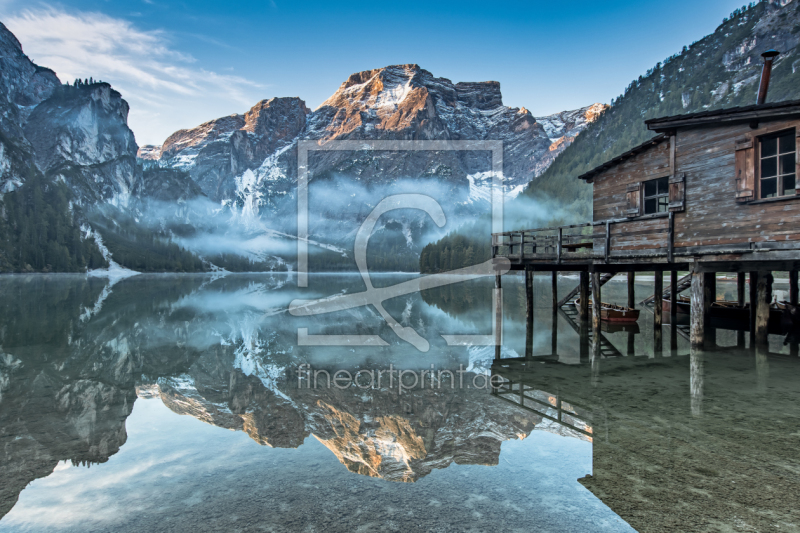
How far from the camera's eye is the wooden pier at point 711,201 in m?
14.4

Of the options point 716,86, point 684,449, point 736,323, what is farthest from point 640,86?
point 684,449

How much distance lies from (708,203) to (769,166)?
9.74ft

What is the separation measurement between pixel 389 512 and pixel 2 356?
19.4 m

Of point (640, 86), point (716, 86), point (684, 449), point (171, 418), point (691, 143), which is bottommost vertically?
point (171, 418)

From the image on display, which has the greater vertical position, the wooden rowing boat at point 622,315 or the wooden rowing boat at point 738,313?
the wooden rowing boat at point 738,313

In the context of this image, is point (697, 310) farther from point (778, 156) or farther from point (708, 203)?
point (778, 156)

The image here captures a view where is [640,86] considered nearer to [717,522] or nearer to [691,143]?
[691,143]

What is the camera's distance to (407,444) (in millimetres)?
9164

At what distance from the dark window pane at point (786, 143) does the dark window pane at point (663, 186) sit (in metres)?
4.00

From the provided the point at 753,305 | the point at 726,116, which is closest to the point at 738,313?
the point at 753,305

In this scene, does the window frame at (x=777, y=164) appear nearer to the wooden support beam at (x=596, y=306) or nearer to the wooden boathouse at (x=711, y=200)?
the wooden boathouse at (x=711, y=200)

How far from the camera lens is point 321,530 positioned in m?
5.95

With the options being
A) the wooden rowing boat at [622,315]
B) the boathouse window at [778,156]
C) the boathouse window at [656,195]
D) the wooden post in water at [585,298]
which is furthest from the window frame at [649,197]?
the wooden rowing boat at [622,315]

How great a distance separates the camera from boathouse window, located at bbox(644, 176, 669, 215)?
18.8 metres
